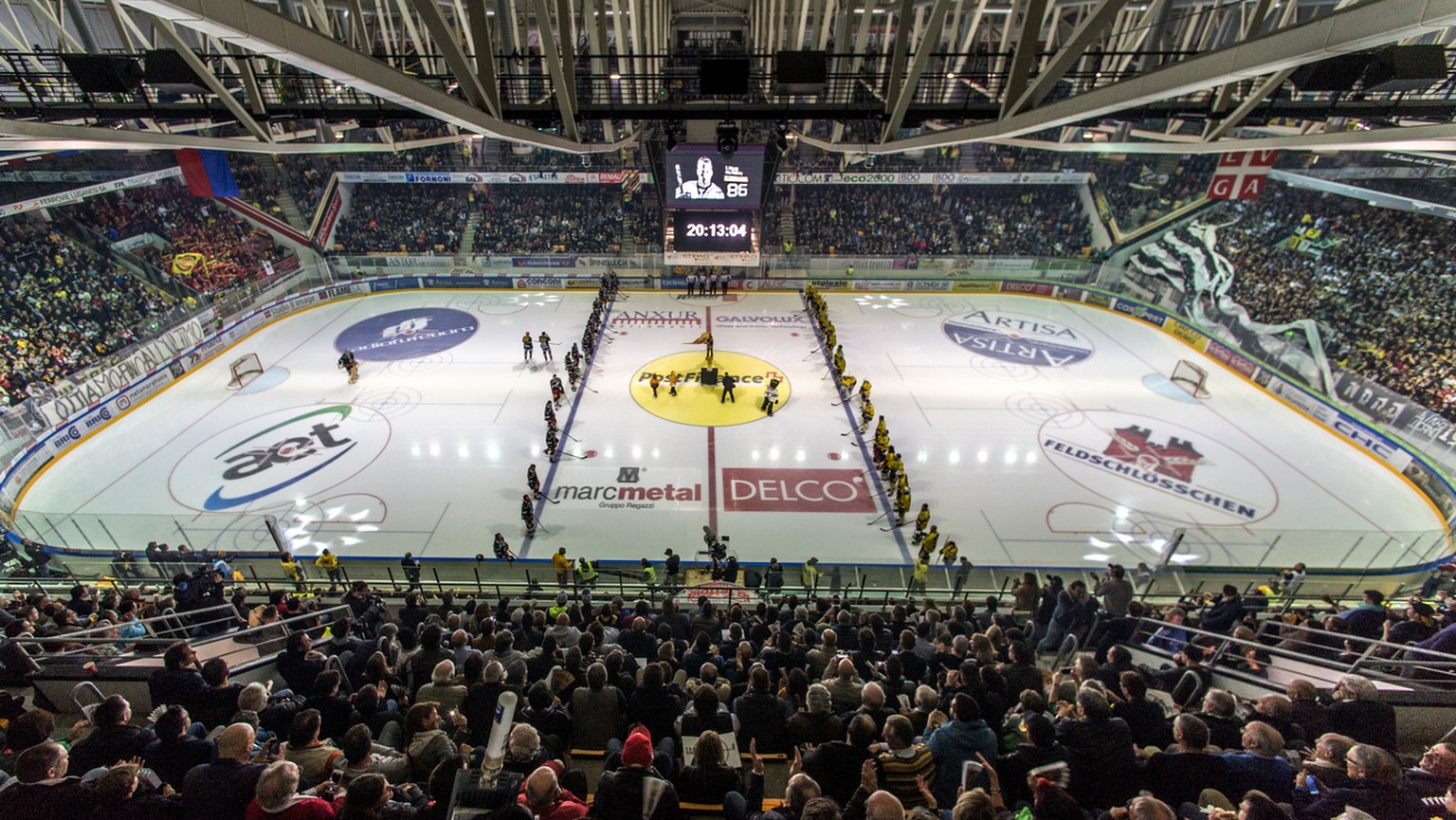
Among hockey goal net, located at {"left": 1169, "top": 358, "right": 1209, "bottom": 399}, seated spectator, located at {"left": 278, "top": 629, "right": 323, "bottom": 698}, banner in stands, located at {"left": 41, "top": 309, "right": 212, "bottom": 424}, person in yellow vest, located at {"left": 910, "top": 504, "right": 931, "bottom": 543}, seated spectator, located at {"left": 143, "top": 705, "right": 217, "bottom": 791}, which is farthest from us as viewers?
hockey goal net, located at {"left": 1169, "top": 358, "right": 1209, "bottom": 399}

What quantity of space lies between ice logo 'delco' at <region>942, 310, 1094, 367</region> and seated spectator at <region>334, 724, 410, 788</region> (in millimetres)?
21575

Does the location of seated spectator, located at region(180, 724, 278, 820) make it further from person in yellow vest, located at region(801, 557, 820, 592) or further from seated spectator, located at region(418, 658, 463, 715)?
person in yellow vest, located at region(801, 557, 820, 592)

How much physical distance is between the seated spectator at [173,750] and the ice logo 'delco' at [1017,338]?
2226 cm

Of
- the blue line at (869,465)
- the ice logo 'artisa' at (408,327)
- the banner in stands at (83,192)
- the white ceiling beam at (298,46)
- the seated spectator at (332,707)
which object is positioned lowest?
the ice logo 'artisa' at (408,327)

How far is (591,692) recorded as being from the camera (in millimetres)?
4859

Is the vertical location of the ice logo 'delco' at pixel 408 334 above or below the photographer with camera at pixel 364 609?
below

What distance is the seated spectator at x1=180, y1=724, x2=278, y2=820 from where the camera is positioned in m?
3.04

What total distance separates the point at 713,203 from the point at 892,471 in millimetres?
10479

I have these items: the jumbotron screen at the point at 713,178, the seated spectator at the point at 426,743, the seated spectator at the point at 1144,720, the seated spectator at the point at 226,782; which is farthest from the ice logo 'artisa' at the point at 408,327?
the seated spectator at the point at 1144,720

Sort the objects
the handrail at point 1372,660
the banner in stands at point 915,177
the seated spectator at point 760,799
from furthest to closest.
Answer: the banner in stands at point 915,177
the handrail at point 1372,660
the seated spectator at point 760,799

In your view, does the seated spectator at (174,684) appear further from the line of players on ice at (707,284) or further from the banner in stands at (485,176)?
the banner in stands at (485,176)

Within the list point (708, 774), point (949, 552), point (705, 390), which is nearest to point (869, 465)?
point (949, 552)

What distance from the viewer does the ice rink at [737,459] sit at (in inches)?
514

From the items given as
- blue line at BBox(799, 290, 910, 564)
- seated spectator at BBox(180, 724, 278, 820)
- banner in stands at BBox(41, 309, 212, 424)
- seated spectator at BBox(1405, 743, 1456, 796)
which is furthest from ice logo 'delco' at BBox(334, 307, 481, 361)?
seated spectator at BBox(1405, 743, 1456, 796)
